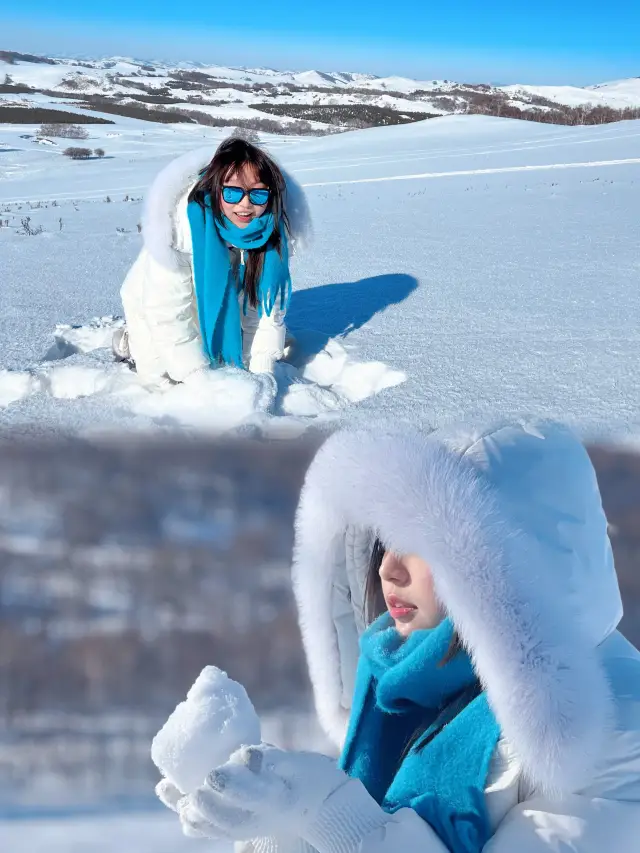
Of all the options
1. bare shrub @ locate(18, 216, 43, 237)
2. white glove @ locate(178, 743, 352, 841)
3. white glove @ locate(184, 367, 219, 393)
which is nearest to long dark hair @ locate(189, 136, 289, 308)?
white glove @ locate(184, 367, 219, 393)

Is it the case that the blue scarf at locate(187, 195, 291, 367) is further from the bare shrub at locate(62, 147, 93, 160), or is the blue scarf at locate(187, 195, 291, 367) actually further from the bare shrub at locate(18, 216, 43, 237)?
the bare shrub at locate(62, 147, 93, 160)

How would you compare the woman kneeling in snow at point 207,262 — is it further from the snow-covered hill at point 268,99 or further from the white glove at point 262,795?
the snow-covered hill at point 268,99

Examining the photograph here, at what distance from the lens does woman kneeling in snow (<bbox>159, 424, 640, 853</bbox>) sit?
86 centimetres

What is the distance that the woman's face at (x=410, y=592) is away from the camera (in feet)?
3.30

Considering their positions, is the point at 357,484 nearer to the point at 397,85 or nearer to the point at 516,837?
the point at 516,837

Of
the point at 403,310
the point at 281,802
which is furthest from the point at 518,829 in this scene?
the point at 403,310

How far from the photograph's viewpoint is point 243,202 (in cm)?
263

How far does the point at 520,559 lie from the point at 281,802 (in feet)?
1.22

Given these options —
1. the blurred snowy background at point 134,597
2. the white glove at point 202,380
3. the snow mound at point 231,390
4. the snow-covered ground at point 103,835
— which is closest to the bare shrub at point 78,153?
the snow mound at point 231,390

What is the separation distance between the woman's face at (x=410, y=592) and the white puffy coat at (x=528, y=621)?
0.07 metres

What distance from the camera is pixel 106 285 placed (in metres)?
4.22

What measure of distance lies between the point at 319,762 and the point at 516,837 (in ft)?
0.77

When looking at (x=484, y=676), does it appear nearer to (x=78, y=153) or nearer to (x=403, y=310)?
(x=403, y=310)

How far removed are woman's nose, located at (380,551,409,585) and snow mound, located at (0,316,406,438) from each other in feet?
4.02
